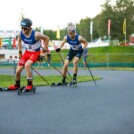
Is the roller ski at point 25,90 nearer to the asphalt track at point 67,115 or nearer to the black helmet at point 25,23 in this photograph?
the asphalt track at point 67,115

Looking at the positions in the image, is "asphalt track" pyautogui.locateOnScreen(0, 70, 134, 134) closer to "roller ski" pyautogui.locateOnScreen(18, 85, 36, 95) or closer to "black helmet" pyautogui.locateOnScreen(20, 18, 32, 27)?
"roller ski" pyautogui.locateOnScreen(18, 85, 36, 95)

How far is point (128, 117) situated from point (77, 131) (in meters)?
1.49

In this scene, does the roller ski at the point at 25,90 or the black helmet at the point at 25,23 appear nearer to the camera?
the roller ski at the point at 25,90

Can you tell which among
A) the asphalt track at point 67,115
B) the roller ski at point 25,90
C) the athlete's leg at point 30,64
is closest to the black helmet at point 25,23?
the athlete's leg at point 30,64

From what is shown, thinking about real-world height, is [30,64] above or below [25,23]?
below

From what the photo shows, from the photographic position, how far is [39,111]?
21.4ft

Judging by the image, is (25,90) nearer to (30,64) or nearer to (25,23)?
(30,64)

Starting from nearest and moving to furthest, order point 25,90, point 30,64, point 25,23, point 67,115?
point 67,115, point 25,90, point 25,23, point 30,64

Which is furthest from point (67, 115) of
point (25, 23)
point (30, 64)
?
point (25, 23)

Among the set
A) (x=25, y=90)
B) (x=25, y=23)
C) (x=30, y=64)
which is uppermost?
(x=25, y=23)

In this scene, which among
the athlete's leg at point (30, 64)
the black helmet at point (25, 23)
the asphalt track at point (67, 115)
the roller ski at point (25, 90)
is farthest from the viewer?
the athlete's leg at point (30, 64)

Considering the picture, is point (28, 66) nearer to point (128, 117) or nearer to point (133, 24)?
point (128, 117)

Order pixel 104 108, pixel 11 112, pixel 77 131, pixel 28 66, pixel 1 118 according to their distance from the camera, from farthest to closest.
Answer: pixel 28 66 → pixel 104 108 → pixel 11 112 → pixel 1 118 → pixel 77 131

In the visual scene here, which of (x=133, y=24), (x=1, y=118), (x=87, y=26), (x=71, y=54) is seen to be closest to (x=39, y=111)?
(x=1, y=118)
